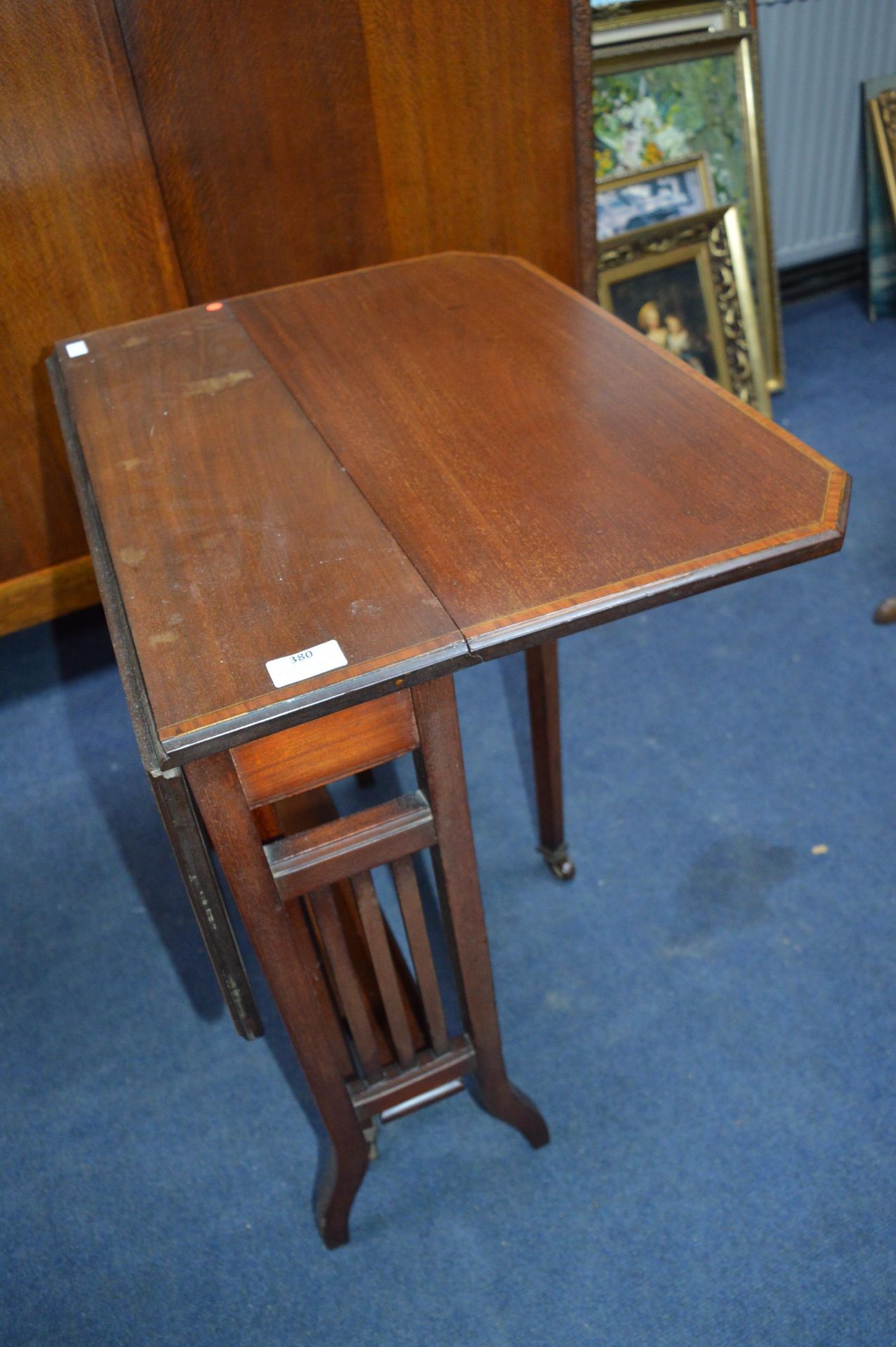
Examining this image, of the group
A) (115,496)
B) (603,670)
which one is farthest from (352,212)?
(603,670)

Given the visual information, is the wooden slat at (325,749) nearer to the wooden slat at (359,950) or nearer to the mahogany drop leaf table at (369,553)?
the mahogany drop leaf table at (369,553)

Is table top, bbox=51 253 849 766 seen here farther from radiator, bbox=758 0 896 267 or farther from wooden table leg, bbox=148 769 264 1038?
radiator, bbox=758 0 896 267

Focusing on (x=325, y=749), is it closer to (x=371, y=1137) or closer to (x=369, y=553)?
(x=369, y=553)

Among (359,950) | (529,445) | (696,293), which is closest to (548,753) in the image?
(359,950)

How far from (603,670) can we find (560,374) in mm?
1147

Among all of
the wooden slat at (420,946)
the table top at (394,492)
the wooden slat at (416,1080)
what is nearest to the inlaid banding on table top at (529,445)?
the table top at (394,492)

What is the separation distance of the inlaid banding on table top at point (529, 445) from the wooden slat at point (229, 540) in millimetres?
41

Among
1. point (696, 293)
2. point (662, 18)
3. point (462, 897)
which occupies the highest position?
point (662, 18)

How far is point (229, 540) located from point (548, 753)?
0.80 metres

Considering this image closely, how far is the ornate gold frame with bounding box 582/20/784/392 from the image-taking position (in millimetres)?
2740

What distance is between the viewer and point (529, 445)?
3.89ft

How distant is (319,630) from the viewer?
97 cm

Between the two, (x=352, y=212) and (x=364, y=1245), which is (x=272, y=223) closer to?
(x=352, y=212)

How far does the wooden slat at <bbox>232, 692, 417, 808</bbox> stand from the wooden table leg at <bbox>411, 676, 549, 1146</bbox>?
23mm
